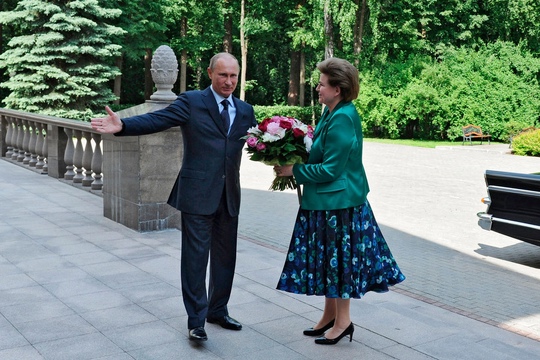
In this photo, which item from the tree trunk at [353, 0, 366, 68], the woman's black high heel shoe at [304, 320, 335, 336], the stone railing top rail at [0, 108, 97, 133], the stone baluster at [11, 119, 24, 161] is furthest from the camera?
the tree trunk at [353, 0, 366, 68]

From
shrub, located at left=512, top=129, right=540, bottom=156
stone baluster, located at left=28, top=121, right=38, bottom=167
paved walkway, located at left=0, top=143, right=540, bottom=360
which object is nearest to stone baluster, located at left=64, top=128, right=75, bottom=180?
paved walkway, located at left=0, top=143, right=540, bottom=360

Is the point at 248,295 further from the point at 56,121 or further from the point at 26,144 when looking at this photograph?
the point at 26,144

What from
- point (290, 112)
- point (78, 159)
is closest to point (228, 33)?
point (290, 112)

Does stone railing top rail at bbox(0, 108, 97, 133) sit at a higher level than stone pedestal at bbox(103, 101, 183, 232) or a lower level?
higher

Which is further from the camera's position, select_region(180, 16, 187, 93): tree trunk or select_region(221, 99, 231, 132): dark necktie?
select_region(180, 16, 187, 93): tree trunk

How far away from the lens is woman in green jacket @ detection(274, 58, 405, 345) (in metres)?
4.38

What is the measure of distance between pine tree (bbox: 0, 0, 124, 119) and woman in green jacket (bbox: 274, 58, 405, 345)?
89.3 feet

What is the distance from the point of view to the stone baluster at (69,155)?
1254 cm

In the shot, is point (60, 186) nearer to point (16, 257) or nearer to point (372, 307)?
point (16, 257)

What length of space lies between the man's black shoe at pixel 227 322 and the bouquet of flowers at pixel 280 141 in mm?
1265

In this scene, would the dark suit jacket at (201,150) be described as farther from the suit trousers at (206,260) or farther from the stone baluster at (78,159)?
the stone baluster at (78,159)

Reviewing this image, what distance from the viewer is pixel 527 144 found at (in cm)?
2433

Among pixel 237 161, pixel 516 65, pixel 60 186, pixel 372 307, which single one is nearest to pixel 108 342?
pixel 237 161

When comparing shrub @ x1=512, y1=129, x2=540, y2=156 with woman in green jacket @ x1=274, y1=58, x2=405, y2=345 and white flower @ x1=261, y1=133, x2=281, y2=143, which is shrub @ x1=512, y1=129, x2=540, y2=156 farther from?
white flower @ x1=261, y1=133, x2=281, y2=143
